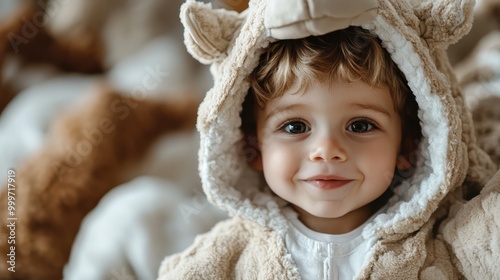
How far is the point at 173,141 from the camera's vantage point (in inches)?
58.0

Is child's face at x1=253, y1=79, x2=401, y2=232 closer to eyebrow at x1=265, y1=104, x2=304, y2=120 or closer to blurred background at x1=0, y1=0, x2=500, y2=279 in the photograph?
eyebrow at x1=265, y1=104, x2=304, y2=120

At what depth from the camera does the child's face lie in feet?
2.92

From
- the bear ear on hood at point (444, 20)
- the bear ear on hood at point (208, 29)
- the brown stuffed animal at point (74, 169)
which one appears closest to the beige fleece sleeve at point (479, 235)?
the bear ear on hood at point (444, 20)

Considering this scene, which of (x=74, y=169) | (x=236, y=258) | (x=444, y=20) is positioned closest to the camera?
(x=444, y=20)

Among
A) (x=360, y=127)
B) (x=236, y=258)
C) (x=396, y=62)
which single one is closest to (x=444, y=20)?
(x=396, y=62)

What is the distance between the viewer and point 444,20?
87 centimetres

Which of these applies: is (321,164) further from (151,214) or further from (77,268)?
(77,268)

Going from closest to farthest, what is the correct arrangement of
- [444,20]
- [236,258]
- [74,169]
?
[444,20], [236,258], [74,169]

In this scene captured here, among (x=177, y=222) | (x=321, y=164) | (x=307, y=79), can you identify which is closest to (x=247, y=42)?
(x=307, y=79)

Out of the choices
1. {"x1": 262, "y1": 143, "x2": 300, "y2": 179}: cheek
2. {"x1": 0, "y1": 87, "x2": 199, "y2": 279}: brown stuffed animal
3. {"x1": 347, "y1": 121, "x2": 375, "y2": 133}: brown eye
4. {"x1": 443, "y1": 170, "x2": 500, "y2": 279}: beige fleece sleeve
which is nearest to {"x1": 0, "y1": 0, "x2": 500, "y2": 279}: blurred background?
{"x1": 0, "y1": 87, "x2": 199, "y2": 279}: brown stuffed animal

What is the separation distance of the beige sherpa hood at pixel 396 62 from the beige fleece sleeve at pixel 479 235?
0.04 meters

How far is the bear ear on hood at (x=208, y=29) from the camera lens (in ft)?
2.95

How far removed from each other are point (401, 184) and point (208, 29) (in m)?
0.42

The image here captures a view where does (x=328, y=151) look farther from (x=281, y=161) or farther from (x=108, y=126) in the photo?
(x=108, y=126)
